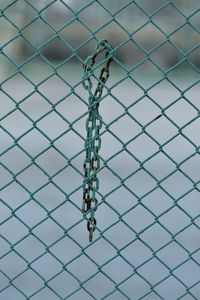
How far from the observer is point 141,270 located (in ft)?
11.4

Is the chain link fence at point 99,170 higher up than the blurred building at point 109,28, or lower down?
lower down

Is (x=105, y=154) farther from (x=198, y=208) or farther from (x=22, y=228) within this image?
(x=22, y=228)

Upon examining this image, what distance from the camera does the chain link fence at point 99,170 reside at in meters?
2.00

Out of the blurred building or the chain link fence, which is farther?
the blurred building

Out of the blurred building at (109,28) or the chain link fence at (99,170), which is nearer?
the chain link fence at (99,170)

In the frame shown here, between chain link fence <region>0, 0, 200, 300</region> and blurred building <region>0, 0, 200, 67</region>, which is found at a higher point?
blurred building <region>0, 0, 200, 67</region>

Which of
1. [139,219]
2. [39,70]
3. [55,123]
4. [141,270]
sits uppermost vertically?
[39,70]

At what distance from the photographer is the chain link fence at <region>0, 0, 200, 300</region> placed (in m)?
2.00

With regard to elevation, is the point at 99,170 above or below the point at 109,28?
below

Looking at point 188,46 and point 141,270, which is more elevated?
point 188,46

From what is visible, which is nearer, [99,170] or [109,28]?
[99,170]

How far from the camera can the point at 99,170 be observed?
200cm

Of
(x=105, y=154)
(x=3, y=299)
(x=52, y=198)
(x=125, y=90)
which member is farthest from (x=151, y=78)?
(x=3, y=299)

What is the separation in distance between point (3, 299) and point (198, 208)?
179cm
